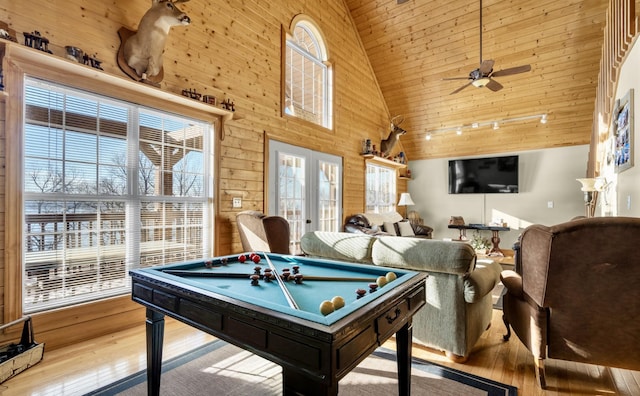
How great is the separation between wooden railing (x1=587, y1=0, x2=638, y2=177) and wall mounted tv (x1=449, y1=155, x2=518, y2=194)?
1.51m

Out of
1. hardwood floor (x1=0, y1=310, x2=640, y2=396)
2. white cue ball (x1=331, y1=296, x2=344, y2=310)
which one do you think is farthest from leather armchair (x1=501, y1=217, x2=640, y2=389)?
white cue ball (x1=331, y1=296, x2=344, y2=310)

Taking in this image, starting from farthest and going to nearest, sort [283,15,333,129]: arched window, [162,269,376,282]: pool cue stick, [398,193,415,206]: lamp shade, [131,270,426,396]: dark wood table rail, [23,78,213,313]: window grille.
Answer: [398,193,415,206]: lamp shade < [283,15,333,129]: arched window < [23,78,213,313]: window grille < [162,269,376,282]: pool cue stick < [131,270,426,396]: dark wood table rail

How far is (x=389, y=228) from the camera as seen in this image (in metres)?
6.51

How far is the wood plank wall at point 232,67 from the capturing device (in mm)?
2645

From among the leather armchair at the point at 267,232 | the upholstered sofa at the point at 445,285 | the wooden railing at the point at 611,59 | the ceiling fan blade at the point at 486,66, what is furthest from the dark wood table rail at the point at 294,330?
the ceiling fan blade at the point at 486,66

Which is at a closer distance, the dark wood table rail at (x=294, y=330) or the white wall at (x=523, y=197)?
the dark wood table rail at (x=294, y=330)

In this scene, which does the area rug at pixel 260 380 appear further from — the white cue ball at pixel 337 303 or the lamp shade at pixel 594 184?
the lamp shade at pixel 594 184

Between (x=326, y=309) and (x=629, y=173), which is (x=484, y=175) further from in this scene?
(x=326, y=309)

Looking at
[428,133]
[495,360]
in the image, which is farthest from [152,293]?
[428,133]

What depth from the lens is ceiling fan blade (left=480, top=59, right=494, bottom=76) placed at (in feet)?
13.7

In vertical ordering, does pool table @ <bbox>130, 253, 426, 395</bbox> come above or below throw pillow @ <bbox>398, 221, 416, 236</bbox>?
above

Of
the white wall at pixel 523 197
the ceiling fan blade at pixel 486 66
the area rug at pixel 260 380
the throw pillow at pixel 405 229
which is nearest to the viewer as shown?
the area rug at pixel 260 380

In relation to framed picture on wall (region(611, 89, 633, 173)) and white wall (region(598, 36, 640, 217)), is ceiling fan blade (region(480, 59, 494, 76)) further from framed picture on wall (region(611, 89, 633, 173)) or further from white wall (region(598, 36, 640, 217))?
framed picture on wall (region(611, 89, 633, 173))

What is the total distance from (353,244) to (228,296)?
1559 millimetres
